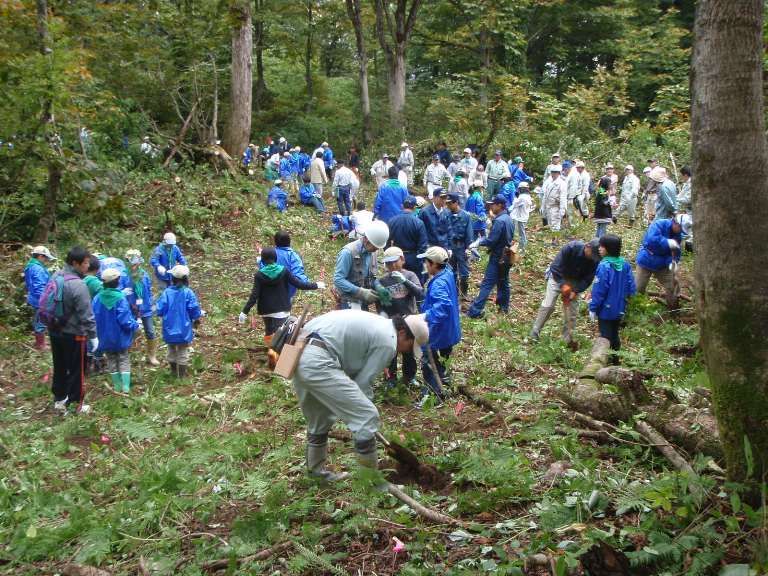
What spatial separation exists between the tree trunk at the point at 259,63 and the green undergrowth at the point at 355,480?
950 inches

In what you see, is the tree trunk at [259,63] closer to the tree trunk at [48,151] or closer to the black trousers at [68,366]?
the tree trunk at [48,151]

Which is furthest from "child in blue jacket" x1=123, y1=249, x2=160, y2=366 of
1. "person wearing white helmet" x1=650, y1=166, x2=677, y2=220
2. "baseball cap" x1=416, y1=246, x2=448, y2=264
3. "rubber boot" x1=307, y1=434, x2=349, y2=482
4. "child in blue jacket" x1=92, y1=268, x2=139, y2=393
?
"person wearing white helmet" x1=650, y1=166, x2=677, y2=220

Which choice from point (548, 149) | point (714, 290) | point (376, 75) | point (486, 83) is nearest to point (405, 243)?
point (714, 290)

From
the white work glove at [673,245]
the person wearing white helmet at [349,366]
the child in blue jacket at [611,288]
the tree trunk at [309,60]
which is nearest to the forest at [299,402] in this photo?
the person wearing white helmet at [349,366]

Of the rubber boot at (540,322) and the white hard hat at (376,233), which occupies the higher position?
the white hard hat at (376,233)

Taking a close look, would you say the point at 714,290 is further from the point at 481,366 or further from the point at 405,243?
the point at 405,243

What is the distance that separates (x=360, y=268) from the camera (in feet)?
27.1

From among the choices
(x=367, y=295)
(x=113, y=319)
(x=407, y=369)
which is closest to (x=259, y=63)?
(x=113, y=319)

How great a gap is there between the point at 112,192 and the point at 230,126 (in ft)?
24.9

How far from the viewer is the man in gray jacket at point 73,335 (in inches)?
314

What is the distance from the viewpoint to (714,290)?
3.52 metres

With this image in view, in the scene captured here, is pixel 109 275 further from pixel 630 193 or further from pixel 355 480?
pixel 630 193

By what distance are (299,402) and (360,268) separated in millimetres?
3260

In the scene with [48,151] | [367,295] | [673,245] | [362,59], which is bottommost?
[367,295]
